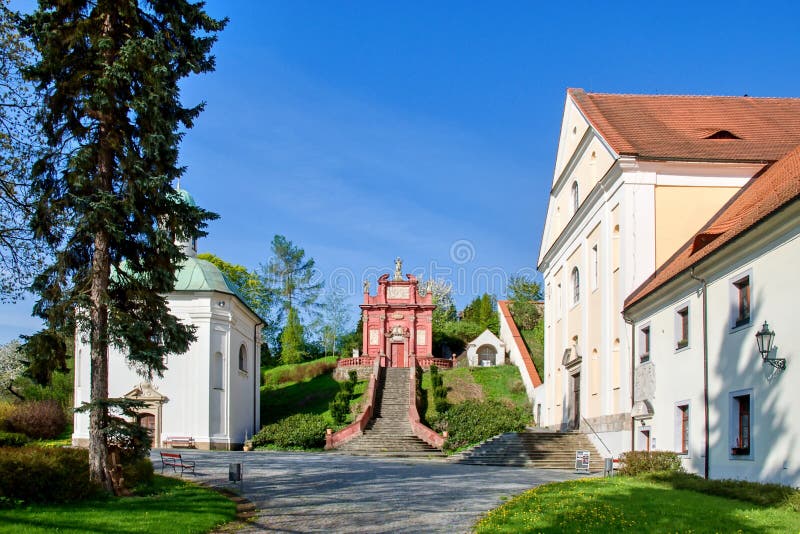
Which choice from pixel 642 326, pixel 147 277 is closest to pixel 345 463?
pixel 642 326

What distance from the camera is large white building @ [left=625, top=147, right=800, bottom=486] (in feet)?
47.4

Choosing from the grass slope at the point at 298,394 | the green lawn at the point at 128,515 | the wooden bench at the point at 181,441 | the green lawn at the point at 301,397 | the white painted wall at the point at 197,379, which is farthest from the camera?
the grass slope at the point at 298,394

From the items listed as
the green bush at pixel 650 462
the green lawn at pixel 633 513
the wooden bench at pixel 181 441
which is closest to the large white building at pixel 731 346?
the green bush at pixel 650 462

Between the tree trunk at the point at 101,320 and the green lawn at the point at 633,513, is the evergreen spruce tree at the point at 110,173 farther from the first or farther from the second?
the green lawn at the point at 633,513

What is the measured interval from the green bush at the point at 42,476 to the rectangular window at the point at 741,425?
1248 cm

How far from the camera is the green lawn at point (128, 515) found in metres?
11.0

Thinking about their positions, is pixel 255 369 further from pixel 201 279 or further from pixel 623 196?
pixel 623 196

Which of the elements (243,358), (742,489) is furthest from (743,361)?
(243,358)

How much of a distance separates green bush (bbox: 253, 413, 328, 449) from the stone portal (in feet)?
70.6

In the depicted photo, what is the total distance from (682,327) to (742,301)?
345 centimetres

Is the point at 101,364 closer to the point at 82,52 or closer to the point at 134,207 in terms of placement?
the point at 134,207

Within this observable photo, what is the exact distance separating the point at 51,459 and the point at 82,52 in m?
7.78

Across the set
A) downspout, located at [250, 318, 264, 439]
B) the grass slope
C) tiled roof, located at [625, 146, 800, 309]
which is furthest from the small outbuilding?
tiled roof, located at [625, 146, 800, 309]

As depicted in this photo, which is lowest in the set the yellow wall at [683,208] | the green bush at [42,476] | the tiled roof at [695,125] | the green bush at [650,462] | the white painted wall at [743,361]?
the green bush at [650,462]
